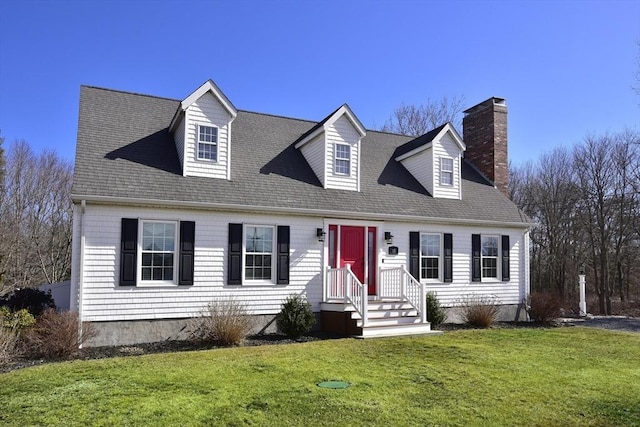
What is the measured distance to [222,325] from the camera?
10.2 m

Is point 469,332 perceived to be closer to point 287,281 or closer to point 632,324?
point 287,281

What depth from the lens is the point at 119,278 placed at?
33.9 ft

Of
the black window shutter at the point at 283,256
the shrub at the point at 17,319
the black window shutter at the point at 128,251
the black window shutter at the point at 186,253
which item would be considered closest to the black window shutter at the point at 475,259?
the black window shutter at the point at 283,256

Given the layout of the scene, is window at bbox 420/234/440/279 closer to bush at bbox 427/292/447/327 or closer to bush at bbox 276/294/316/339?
bush at bbox 427/292/447/327

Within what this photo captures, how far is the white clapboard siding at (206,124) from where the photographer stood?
11.9 meters

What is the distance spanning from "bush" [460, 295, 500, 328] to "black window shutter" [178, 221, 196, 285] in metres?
8.33

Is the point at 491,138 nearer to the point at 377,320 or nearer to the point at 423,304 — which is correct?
the point at 423,304

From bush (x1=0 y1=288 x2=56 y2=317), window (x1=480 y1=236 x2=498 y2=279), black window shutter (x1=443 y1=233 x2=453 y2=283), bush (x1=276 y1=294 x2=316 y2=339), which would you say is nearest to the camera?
bush (x1=0 y1=288 x2=56 y2=317)

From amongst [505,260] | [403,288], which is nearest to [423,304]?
[403,288]

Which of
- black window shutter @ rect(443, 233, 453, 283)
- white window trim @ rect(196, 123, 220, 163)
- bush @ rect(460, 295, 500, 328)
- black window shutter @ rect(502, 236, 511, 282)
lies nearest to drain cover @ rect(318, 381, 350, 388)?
white window trim @ rect(196, 123, 220, 163)

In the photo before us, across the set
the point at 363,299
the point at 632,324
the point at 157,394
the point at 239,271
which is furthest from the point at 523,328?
the point at 157,394

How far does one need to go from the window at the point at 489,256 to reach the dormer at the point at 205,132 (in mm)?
8737

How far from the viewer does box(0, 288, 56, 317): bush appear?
34.4 ft

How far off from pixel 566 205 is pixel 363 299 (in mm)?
20542
